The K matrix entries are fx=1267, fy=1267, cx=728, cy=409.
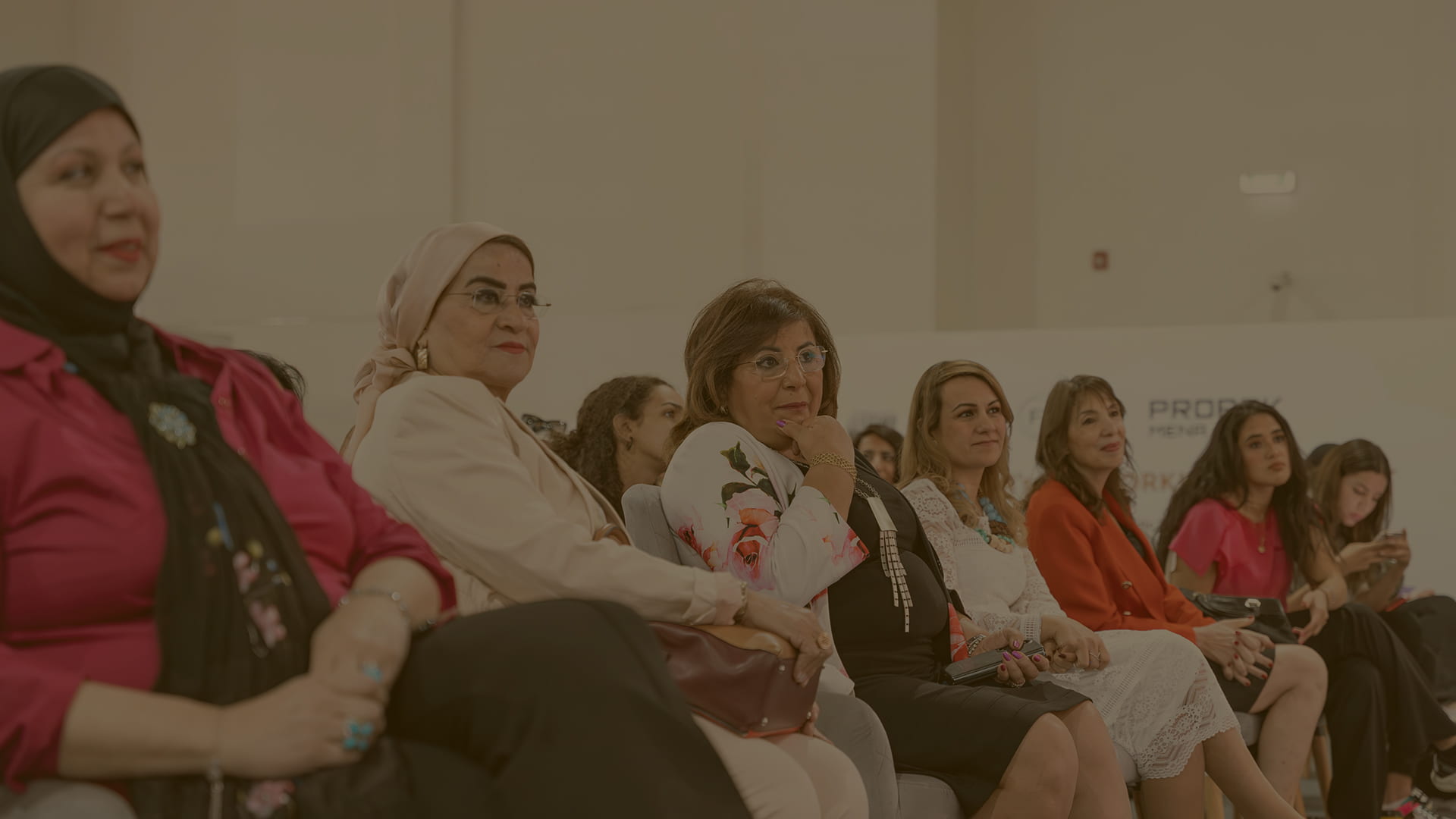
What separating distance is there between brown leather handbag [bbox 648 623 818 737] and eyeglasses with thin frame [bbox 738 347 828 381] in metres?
0.78

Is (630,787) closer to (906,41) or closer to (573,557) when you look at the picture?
(573,557)

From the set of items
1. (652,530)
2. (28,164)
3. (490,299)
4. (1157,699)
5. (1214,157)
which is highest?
(1214,157)

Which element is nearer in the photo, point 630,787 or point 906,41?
point 630,787

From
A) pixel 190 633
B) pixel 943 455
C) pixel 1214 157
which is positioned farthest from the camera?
pixel 1214 157

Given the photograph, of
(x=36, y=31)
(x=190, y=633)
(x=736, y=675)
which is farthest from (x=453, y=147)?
(x=190, y=633)

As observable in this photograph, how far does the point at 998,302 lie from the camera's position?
7.54 meters

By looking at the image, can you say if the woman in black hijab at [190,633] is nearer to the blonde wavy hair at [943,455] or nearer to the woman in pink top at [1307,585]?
the blonde wavy hair at [943,455]

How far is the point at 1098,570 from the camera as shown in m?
3.46

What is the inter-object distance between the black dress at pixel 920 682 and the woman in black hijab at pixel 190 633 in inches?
→ 41.6

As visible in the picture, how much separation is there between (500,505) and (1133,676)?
5.69ft

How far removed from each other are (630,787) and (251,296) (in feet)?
21.9

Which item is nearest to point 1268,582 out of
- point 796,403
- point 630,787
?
point 796,403

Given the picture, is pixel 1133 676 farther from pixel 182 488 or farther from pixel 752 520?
pixel 182 488

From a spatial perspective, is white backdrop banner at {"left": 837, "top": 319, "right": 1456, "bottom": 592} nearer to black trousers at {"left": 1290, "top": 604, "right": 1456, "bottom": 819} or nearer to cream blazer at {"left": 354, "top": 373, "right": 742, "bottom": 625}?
black trousers at {"left": 1290, "top": 604, "right": 1456, "bottom": 819}
